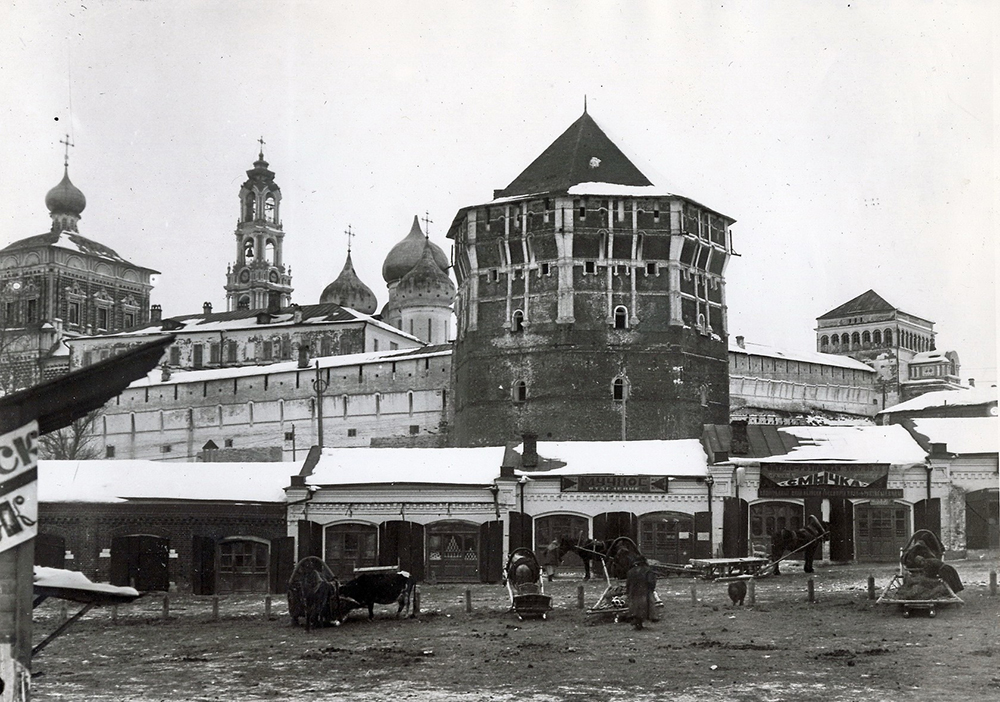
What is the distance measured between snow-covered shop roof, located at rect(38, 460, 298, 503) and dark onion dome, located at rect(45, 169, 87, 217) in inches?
334

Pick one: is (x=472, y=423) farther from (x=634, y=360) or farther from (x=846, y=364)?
(x=846, y=364)

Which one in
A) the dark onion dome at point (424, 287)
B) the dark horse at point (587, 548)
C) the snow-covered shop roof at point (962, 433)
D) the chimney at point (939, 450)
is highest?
the dark onion dome at point (424, 287)

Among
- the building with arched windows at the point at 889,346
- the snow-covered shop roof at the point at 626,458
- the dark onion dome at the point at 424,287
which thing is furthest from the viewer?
the dark onion dome at the point at 424,287

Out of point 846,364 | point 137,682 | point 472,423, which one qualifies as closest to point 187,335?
point 472,423

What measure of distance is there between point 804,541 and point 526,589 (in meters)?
8.03

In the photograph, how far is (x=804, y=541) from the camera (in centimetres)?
2469

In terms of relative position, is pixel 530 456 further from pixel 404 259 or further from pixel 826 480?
pixel 404 259

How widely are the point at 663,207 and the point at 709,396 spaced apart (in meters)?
7.41

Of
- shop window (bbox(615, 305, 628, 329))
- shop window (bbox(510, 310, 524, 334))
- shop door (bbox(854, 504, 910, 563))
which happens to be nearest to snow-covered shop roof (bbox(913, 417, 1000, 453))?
shop door (bbox(854, 504, 910, 563))

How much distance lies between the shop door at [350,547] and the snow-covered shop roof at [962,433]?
13.7m

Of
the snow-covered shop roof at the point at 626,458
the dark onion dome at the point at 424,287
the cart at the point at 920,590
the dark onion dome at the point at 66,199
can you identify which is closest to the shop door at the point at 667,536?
the snow-covered shop roof at the point at 626,458

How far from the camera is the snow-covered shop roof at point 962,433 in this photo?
92.6ft

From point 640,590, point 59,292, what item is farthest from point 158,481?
point 640,590

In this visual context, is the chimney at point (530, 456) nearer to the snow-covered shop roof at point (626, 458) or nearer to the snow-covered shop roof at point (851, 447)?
the snow-covered shop roof at point (626, 458)
